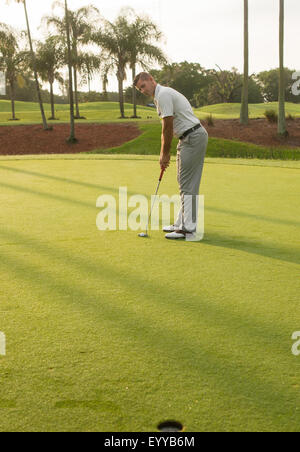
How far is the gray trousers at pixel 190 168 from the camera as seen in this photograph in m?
5.51

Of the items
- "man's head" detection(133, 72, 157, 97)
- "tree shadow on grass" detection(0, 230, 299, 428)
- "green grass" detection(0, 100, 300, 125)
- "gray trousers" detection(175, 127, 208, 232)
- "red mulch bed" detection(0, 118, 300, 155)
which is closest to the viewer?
"tree shadow on grass" detection(0, 230, 299, 428)

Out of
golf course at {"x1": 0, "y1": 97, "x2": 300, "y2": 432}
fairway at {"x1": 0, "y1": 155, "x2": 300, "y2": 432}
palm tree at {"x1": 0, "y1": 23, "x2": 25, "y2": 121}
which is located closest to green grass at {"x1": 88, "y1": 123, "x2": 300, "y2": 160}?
golf course at {"x1": 0, "y1": 97, "x2": 300, "y2": 432}

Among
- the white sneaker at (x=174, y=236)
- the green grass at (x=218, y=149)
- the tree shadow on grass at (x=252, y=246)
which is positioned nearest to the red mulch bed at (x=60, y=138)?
the green grass at (x=218, y=149)

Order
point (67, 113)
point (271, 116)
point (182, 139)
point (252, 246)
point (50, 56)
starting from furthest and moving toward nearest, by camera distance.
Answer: point (67, 113), point (50, 56), point (271, 116), point (182, 139), point (252, 246)

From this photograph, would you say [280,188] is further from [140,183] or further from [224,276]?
[224,276]

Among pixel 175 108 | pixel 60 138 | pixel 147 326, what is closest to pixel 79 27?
pixel 60 138

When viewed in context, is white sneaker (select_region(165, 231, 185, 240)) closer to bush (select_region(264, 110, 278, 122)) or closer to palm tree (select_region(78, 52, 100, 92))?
bush (select_region(264, 110, 278, 122))

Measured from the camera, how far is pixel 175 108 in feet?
17.9

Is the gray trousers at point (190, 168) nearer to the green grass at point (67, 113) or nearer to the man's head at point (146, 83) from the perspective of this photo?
the man's head at point (146, 83)

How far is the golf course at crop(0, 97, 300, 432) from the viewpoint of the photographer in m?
2.09

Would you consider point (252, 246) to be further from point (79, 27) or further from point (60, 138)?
point (79, 27)

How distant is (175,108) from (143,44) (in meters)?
33.1

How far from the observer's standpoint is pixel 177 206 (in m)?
7.18
